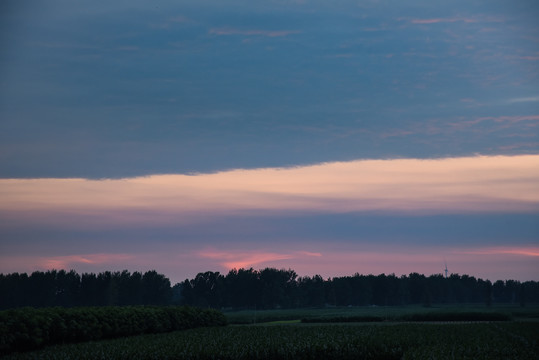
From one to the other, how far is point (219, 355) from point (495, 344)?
21.6 m

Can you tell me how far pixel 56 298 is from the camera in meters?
174

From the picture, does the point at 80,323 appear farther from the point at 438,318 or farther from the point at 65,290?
the point at 65,290

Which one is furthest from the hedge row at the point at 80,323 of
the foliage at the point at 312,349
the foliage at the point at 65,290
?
the foliage at the point at 65,290

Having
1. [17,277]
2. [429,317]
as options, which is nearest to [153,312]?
[429,317]

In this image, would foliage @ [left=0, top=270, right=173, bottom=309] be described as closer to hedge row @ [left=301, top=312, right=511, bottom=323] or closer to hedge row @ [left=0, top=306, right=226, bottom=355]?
hedge row @ [left=301, top=312, right=511, bottom=323]

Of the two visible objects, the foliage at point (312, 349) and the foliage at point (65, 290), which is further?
the foliage at point (65, 290)

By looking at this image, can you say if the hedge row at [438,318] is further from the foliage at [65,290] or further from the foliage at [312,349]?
the foliage at [65,290]

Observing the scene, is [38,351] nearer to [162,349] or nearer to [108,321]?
[162,349]

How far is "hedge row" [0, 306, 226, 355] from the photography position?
44.0 metres

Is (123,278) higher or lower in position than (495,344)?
higher

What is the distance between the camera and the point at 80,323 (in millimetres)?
53000

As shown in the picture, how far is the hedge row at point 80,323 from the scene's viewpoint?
44.0m

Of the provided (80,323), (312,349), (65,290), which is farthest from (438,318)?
(65,290)

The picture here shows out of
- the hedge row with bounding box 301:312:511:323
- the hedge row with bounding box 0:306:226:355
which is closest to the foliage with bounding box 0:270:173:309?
the hedge row with bounding box 301:312:511:323
